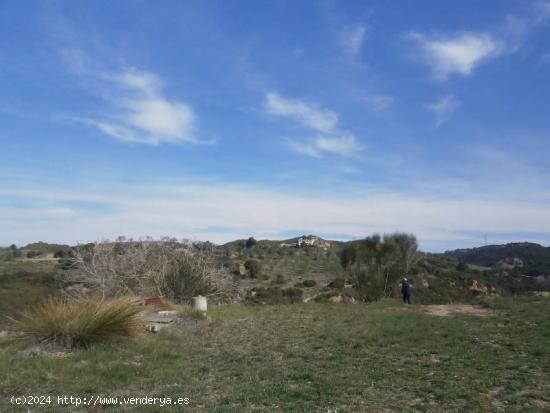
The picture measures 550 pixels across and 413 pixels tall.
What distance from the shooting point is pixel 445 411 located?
6145 mm

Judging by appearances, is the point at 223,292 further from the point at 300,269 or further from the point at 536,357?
the point at 300,269

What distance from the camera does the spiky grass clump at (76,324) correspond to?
399 inches

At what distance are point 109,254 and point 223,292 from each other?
501cm

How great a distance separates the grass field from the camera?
21.8ft

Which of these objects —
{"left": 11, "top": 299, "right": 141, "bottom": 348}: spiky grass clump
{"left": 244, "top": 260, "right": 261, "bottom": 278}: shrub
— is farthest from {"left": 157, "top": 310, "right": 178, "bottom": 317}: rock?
{"left": 244, "top": 260, "right": 261, "bottom": 278}: shrub

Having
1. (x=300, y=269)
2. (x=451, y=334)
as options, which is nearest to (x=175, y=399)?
(x=451, y=334)

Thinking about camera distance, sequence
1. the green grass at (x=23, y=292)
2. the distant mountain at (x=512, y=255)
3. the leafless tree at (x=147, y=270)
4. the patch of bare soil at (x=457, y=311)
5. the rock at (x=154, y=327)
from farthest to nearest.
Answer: the distant mountain at (x=512, y=255) < the leafless tree at (x=147, y=270) < the patch of bare soil at (x=457, y=311) < the green grass at (x=23, y=292) < the rock at (x=154, y=327)

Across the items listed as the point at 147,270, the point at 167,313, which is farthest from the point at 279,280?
the point at 167,313

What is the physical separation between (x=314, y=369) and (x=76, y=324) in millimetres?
4656

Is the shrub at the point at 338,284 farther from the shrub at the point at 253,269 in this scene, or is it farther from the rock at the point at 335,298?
the shrub at the point at 253,269

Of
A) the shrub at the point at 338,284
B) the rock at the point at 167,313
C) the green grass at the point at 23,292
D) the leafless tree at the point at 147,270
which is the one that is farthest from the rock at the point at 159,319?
the shrub at the point at 338,284

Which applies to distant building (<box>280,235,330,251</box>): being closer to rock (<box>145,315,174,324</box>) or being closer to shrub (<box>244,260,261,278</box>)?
shrub (<box>244,260,261,278</box>)

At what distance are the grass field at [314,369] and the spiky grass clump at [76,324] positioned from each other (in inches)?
13.9

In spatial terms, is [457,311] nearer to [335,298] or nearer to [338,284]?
[335,298]
